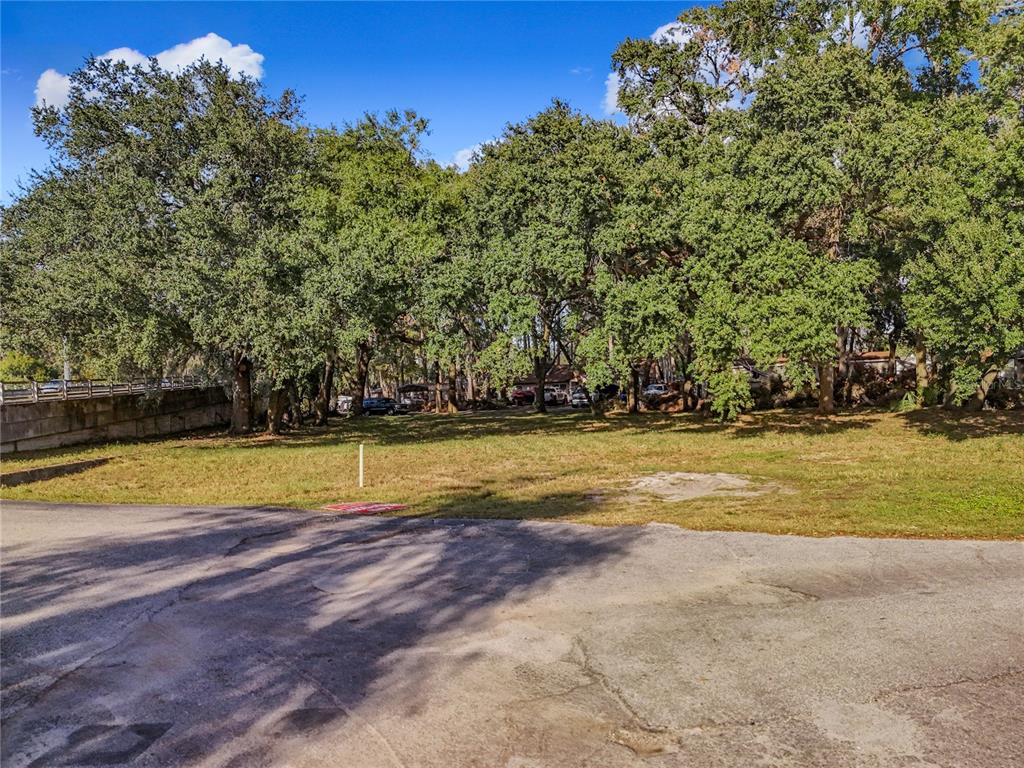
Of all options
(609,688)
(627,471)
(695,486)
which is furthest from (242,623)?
(627,471)

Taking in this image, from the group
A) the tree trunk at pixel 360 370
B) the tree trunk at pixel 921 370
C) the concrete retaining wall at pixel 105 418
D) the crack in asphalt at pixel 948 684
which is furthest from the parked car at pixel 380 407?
the crack in asphalt at pixel 948 684

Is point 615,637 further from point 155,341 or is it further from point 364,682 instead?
point 155,341

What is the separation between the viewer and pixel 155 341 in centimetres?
2492

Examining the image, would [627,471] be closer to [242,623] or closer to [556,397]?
[242,623]

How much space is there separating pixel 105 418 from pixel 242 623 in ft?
93.4

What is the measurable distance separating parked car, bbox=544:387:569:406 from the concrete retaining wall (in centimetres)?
2833

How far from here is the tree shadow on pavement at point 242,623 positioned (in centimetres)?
499

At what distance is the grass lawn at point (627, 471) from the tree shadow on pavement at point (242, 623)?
2.98 metres

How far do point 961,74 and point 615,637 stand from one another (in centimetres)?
3959

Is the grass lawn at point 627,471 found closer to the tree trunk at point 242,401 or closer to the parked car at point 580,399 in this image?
the tree trunk at point 242,401

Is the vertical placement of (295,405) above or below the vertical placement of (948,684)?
above

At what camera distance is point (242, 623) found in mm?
7137

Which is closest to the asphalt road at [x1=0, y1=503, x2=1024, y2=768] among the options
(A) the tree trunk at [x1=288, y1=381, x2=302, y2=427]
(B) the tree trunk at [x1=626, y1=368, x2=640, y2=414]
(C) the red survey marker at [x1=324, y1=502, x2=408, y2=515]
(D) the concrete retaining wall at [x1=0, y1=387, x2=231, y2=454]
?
(C) the red survey marker at [x1=324, y1=502, x2=408, y2=515]

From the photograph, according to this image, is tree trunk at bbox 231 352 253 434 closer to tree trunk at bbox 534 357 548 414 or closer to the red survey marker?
tree trunk at bbox 534 357 548 414
